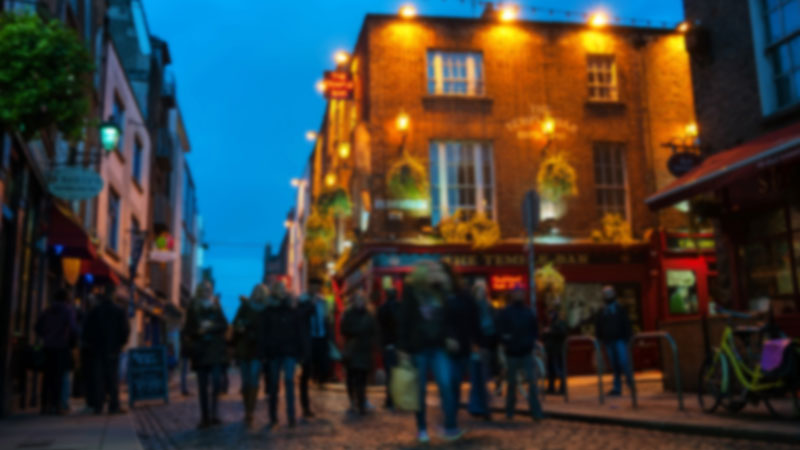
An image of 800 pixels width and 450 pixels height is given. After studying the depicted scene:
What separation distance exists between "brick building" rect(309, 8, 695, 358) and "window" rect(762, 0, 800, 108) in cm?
837

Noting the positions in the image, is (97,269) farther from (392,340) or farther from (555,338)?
(555,338)

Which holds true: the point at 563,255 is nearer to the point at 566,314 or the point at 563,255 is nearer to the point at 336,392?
the point at 566,314

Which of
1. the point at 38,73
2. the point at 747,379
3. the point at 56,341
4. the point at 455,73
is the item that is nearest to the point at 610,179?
the point at 455,73

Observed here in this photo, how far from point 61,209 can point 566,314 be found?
12.3 meters

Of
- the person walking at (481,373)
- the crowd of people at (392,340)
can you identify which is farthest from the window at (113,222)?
the person walking at (481,373)

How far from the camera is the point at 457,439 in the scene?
7230 millimetres

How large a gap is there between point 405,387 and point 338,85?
15979 millimetres

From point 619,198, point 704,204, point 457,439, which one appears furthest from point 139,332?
point 457,439

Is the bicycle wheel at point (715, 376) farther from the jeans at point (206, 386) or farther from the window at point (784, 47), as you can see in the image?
the jeans at point (206, 386)

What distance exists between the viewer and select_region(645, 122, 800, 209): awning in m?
9.84

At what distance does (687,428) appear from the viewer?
301 inches

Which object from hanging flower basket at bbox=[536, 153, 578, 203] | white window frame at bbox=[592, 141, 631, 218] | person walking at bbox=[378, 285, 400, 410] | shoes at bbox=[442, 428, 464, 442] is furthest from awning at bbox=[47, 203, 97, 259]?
white window frame at bbox=[592, 141, 631, 218]

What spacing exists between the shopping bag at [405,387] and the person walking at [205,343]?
9.90ft

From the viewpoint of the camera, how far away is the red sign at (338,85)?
2194 centimetres
